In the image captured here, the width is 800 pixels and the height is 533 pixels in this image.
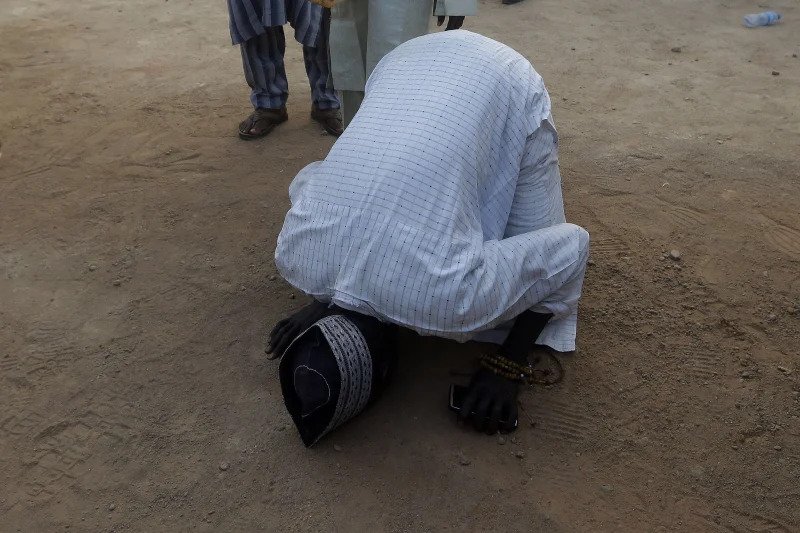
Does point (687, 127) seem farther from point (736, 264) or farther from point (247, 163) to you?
point (247, 163)

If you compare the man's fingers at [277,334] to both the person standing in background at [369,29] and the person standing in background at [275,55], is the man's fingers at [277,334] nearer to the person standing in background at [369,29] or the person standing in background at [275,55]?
the person standing in background at [369,29]

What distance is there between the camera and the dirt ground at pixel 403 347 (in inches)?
79.4

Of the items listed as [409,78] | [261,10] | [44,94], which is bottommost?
[44,94]

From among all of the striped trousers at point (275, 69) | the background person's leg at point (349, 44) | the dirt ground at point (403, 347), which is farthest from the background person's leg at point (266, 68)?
the background person's leg at point (349, 44)

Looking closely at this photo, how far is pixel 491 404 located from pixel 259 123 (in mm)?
2326

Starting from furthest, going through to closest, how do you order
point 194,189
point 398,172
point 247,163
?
point 247,163 → point 194,189 → point 398,172

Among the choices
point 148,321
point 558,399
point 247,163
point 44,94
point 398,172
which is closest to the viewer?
point 398,172

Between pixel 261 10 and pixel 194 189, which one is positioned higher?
pixel 261 10

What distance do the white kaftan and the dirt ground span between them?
43 centimetres

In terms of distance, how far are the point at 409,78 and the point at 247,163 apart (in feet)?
5.51

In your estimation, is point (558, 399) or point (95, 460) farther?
point (558, 399)

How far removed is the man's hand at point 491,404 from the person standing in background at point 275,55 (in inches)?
82.4

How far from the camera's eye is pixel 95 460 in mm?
2131

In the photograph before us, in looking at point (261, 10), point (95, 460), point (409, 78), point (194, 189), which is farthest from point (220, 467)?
point (261, 10)
